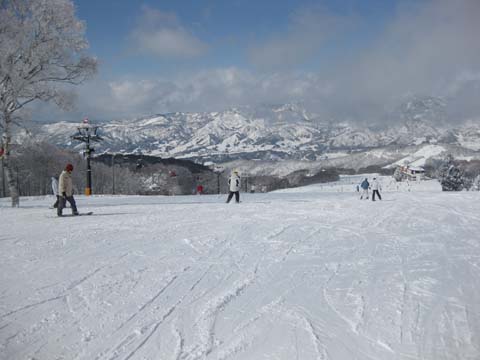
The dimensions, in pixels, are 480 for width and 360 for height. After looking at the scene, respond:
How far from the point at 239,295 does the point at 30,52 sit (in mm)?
18353

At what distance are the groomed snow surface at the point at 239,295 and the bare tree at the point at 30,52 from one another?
10.5 m

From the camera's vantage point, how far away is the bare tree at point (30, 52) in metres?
18.0

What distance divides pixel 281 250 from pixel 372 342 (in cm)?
418

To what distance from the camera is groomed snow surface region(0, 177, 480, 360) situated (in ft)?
13.4

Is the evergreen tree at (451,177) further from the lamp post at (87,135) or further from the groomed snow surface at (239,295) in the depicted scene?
the groomed snow surface at (239,295)

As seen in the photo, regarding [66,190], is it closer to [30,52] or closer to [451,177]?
[30,52]

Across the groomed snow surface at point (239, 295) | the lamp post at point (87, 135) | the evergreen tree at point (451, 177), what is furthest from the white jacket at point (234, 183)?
the evergreen tree at point (451, 177)

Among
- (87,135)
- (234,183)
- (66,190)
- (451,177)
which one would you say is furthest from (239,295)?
(451,177)

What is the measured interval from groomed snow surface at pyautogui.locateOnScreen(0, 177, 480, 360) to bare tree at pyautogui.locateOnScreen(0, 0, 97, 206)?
10506 millimetres

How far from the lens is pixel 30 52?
60.5 feet

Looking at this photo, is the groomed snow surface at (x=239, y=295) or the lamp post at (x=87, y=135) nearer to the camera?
the groomed snow surface at (x=239, y=295)

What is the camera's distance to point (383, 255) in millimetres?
7898

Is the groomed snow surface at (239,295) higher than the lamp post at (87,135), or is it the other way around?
the lamp post at (87,135)

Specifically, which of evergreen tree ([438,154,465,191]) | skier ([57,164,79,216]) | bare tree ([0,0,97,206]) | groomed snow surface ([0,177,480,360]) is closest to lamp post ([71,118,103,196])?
bare tree ([0,0,97,206])
